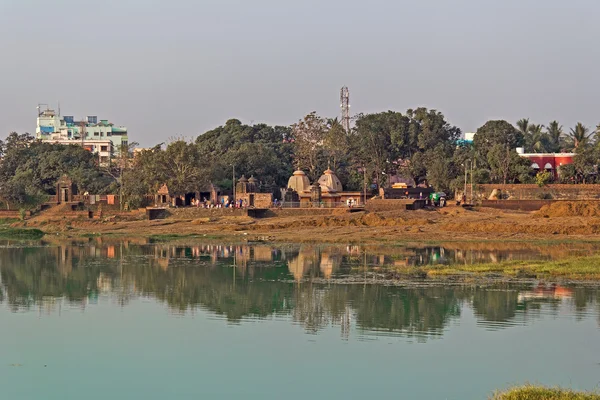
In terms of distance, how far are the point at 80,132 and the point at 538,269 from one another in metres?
91.9

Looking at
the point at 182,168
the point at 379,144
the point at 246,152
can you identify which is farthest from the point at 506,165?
the point at 182,168

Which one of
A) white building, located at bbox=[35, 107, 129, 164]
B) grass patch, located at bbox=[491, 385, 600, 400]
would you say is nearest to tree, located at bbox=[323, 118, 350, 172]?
white building, located at bbox=[35, 107, 129, 164]

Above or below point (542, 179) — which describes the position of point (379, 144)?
above

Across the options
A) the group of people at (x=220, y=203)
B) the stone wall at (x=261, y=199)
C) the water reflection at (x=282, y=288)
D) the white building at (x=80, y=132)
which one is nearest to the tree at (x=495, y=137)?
the stone wall at (x=261, y=199)

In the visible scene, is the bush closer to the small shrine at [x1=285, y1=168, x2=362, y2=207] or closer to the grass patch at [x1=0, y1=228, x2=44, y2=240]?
the small shrine at [x1=285, y1=168, x2=362, y2=207]

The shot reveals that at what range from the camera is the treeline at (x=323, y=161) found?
6719cm

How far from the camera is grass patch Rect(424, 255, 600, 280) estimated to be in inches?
1216

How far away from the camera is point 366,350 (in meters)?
19.9

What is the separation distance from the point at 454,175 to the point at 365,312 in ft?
162

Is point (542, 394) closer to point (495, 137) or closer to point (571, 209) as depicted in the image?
point (571, 209)

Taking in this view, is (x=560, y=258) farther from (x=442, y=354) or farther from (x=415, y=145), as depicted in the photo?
(x=415, y=145)

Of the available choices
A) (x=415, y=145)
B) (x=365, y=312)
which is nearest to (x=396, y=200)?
(x=415, y=145)

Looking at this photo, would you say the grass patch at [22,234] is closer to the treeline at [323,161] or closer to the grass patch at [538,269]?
the treeline at [323,161]

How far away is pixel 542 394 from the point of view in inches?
573
